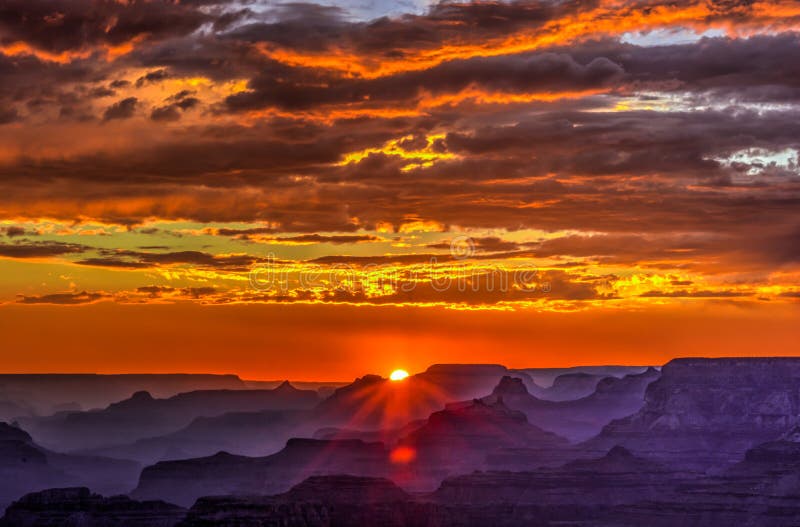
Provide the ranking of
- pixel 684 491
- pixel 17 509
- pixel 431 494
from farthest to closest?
1. pixel 431 494
2. pixel 684 491
3. pixel 17 509

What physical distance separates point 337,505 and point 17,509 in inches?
1067

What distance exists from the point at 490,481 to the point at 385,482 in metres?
19.4

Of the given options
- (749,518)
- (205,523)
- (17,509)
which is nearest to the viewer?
(205,523)

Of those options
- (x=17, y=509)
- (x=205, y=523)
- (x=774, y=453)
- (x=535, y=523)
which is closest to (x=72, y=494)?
(x=17, y=509)

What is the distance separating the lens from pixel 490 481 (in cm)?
17812

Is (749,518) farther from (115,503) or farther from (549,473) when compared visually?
(115,503)

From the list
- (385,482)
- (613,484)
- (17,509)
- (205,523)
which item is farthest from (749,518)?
(17,509)

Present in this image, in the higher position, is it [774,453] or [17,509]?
[774,453]

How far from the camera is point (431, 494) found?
181875 mm

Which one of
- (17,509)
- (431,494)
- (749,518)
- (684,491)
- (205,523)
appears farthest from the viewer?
(431,494)

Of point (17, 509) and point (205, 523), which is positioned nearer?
point (205, 523)

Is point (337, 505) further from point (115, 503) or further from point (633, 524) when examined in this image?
point (633, 524)

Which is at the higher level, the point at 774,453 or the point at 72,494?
the point at 774,453

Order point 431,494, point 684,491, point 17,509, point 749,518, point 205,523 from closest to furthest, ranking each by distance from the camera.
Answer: point 205,523 → point 17,509 → point 749,518 → point 684,491 → point 431,494
